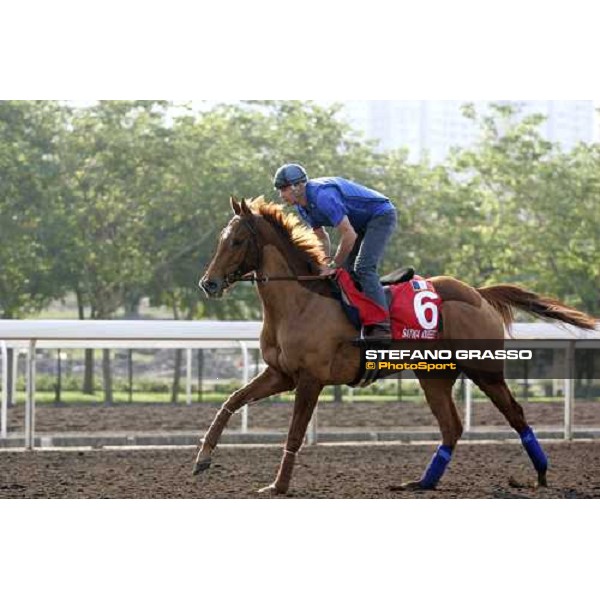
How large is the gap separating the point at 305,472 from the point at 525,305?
1.84 meters

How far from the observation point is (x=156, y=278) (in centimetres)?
1853

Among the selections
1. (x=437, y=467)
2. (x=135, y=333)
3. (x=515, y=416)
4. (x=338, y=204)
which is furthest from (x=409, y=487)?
(x=135, y=333)

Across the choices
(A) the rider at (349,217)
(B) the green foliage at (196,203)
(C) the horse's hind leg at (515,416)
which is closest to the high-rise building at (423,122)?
(B) the green foliage at (196,203)

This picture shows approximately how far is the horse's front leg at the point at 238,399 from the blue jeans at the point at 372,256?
2.09 ft

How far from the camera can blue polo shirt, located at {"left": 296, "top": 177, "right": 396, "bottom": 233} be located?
22.7ft

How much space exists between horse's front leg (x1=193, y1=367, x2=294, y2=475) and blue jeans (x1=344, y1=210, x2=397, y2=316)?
2.09 ft

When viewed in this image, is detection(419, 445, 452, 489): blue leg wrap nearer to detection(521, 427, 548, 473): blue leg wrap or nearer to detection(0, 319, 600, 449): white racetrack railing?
detection(521, 427, 548, 473): blue leg wrap

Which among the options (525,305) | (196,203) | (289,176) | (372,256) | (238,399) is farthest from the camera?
(196,203)

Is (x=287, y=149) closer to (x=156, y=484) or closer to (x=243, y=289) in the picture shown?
(x=243, y=289)

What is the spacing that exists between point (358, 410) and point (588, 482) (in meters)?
8.03

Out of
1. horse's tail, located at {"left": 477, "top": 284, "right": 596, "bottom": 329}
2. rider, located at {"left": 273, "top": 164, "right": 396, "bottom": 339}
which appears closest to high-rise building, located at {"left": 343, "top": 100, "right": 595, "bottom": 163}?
horse's tail, located at {"left": 477, "top": 284, "right": 596, "bottom": 329}

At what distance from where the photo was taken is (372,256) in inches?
281

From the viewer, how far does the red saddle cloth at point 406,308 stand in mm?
7184

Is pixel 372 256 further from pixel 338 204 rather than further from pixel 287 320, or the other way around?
pixel 287 320
